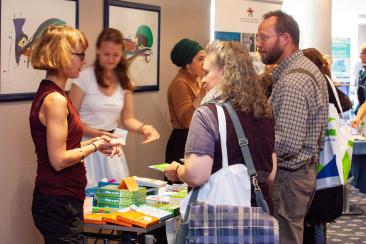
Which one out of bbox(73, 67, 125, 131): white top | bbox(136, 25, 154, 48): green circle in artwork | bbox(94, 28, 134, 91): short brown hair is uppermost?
bbox(136, 25, 154, 48): green circle in artwork

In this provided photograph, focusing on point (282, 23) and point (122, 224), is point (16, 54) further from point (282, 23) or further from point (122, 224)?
point (282, 23)

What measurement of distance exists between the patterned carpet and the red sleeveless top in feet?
9.98

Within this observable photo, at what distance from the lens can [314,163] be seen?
115 inches

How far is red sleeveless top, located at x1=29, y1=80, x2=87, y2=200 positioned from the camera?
235 cm

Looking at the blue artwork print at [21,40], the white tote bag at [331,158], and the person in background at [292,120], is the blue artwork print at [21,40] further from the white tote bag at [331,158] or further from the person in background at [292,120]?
the white tote bag at [331,158]

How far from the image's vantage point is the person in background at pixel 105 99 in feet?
10.6

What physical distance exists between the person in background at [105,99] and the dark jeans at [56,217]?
2.65 ft

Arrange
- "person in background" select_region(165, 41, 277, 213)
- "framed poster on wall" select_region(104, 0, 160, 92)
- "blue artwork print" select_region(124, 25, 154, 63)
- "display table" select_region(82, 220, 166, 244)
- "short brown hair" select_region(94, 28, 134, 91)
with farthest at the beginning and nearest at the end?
"blue artwork print" select_region(124, 25, 154, 63) < "framed poster on wall" select_region(104, 0, 160, 92) < "short brown hair" select_region(94, 28, 134, 91) < "display table" select_region(82, 220, 166, 244) < "person in background" select_region(165, 41, 277, 213)

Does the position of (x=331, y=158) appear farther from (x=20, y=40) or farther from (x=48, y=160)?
(x=20, y=40)

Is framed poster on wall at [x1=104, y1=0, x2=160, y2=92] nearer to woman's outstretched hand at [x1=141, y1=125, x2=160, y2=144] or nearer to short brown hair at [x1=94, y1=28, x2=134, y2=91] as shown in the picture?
short brown hair at [x1=94, y1=28, x2=134, y2=91]

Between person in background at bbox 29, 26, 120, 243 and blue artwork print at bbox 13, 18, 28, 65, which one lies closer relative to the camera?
person in background at bbox 29, 26, 120, 243

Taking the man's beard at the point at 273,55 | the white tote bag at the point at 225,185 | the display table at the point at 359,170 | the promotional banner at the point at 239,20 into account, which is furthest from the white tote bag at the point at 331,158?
the display table at the point at 359,170

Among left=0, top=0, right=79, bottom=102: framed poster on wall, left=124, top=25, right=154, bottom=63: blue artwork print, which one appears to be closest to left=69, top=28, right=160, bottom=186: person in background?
left=0, top=0, right=79, bottom=102: framed poster on wall

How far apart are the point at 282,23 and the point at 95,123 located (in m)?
1.18
